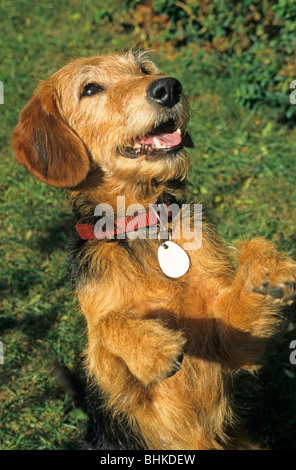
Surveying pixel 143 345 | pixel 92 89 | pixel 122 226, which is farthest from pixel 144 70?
pixel 143 345

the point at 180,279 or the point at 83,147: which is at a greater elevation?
the point at 83,147

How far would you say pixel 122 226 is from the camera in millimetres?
3082

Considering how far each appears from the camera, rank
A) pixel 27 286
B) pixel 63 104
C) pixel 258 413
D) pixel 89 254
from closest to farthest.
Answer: pixel 89 254 → pixel 63 104 → pixel 258 413 → pixel 27 286

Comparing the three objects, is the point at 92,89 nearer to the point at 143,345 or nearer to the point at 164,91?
the point at 164,91

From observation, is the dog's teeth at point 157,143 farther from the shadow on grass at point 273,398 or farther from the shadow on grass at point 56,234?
the shadow on grass at point 56,234

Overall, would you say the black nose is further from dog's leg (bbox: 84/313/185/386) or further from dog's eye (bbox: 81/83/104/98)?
dog's leg (bbox: 84/313/185/386)

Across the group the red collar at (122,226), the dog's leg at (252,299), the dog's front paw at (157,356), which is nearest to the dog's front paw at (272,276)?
the dog's leg at (252,299)

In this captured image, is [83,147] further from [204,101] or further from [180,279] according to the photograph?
[204,101]

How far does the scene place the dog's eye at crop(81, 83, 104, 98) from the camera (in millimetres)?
3352

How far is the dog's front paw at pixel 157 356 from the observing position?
7.63ft

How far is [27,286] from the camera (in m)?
4.78

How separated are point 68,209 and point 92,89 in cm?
216

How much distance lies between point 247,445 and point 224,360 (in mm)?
828
